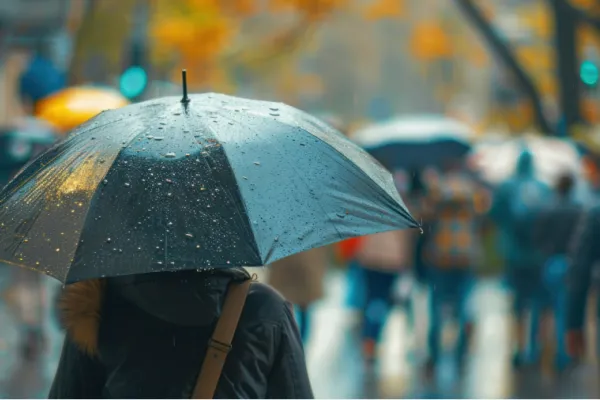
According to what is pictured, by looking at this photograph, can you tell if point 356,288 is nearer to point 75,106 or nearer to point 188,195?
point 75,106

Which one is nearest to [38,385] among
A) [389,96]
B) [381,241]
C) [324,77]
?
[381,241]

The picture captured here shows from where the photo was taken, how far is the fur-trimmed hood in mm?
3041

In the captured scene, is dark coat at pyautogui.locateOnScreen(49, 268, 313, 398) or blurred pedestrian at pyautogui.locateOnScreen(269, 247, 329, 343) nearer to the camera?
dark coat at pyautogui.locateOnScreen(49, 268, 313, 398)

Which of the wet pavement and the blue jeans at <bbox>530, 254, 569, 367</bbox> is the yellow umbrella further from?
the blue jeans at <bbox>530, 254, 569, 367</bbox>

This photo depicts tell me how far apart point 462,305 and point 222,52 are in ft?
69.8

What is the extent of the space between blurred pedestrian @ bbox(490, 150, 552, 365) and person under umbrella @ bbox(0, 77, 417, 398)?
7.09 metres

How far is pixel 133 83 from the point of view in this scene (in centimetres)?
1455

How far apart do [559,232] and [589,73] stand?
5.83 meters

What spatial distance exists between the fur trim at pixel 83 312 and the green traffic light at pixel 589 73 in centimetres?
1282

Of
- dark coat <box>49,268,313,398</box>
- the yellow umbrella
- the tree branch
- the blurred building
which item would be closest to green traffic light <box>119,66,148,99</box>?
the yellow umbrella

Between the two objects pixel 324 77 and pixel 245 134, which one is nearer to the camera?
pixel 245 134

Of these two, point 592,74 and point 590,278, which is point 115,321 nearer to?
point 590,278

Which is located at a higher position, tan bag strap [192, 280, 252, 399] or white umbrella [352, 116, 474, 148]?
white umbrella [352, 116, 474, 148]

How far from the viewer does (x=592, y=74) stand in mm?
15094
